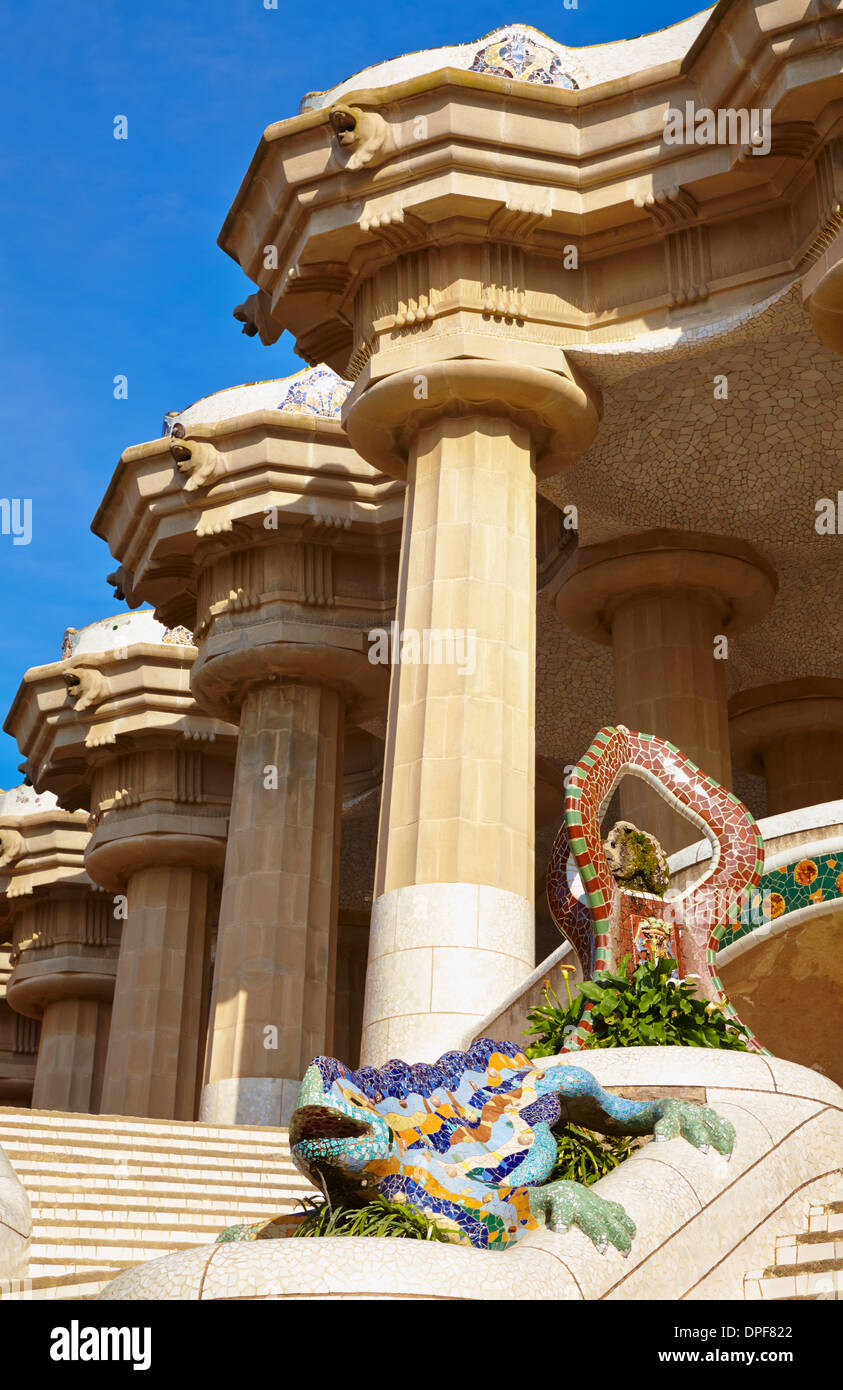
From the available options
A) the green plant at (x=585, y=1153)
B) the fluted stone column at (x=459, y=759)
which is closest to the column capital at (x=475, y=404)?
the fluted stone column at (x=459, y=759)

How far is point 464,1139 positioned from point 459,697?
889cm

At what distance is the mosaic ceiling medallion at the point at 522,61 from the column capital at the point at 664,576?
19.2 feet

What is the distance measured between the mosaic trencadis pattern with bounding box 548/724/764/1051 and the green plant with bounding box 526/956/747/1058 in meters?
0.13

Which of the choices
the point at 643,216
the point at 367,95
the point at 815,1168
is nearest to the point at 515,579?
the point at 643,216

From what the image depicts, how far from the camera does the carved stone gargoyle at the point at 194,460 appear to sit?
921 inches

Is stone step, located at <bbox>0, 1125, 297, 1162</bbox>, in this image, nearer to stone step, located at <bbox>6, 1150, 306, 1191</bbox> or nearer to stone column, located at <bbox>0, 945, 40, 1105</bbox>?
stone step, located at <bbox>6, 1150, 306, 1191</bbox>

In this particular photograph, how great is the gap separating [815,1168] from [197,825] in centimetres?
2084

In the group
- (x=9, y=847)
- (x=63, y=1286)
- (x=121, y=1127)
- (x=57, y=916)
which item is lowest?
(x=63, y=1286)

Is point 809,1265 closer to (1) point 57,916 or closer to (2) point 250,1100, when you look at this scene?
(2) point 250,1100

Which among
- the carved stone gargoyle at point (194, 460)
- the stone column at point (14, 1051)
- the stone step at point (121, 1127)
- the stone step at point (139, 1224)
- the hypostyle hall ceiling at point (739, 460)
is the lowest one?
the stone step at point (139, 1224)

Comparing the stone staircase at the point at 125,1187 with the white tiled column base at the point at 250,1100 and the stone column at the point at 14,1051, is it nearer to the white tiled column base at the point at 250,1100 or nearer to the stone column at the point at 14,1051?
the white tiled column base at the point at 250,1100

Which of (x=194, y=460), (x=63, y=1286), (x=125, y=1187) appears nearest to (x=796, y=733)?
(x=194, y=460)

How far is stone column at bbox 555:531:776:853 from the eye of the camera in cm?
2127

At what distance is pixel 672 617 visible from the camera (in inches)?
856
